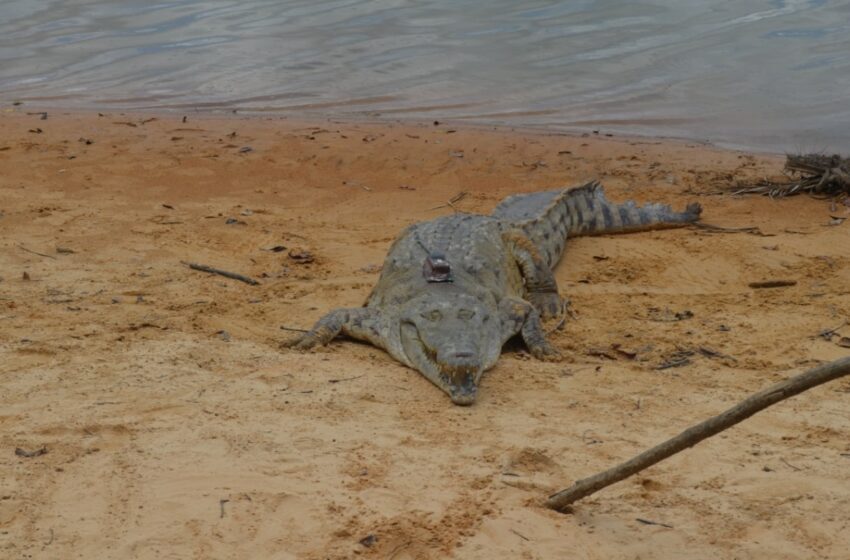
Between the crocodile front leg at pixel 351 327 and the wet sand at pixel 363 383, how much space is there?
104mm

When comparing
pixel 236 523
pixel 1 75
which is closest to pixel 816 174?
pixel 236 523

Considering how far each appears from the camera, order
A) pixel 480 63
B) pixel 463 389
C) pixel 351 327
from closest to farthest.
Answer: pixel 463 389 < pixel 351 327 < pixel 480 63

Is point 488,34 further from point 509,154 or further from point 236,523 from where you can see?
point 236,523

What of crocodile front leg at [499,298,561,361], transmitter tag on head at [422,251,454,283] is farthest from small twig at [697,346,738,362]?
transmitter tag on head at [422,251,454,283]

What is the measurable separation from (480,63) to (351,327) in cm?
950

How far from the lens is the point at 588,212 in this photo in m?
8.88

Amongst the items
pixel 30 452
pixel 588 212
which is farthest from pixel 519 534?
pixel 588 212

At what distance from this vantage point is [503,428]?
498 centimetres

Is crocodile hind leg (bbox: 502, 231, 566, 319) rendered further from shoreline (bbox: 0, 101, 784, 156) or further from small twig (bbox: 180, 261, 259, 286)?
shoreline (bbox: 0, 101, 784, 156)

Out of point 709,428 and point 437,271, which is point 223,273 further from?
point 709,428

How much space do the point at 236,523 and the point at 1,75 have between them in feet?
44.6

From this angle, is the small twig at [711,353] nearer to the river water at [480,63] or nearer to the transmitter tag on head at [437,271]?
the transmitter tag on head at [437,271]

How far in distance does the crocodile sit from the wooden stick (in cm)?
145

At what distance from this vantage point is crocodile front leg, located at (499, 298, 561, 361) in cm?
633
